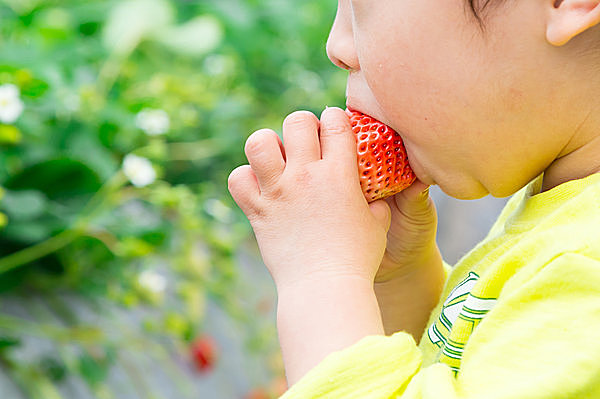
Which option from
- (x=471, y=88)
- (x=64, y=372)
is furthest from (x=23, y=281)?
(x=471, y=88)

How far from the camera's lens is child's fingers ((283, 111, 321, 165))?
695 millimetres

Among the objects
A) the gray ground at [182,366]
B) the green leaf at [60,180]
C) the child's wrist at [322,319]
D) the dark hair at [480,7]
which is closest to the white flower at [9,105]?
the green leaf at [60,180]

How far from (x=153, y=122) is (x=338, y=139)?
1.08m

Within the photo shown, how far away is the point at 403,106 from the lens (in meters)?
0.66

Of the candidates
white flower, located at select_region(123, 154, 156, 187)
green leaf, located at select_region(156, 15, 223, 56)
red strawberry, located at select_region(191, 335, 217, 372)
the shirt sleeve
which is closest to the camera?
the shirt sleeve

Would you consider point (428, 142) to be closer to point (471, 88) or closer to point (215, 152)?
point (471, 88)

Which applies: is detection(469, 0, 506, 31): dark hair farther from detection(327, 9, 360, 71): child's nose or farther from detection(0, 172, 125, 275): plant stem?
detection(0, 172, 125, 275): plant stem

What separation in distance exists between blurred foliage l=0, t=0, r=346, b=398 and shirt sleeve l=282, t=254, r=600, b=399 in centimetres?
77

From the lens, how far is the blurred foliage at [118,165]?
4.65 ft

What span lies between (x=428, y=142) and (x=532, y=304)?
0.60ft

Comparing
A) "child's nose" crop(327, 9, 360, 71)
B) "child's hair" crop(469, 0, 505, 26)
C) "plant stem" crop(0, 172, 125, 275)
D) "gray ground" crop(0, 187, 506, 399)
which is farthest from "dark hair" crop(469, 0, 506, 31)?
"gray ground" crop(0, 187, 506, 399)

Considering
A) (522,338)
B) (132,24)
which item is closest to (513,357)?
(522,338)

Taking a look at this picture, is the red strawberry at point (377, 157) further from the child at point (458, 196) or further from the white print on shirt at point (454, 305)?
the white print on shirt at point (454, 305)

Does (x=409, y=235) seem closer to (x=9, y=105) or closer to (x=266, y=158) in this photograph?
(x=266, y=158)
